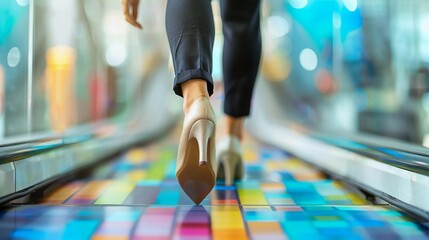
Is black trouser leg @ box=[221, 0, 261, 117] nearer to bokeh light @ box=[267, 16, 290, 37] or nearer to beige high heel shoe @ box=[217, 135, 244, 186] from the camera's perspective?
beige high heel shoe @ box=[217, 135, 244, 186]

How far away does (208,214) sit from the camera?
98 cm

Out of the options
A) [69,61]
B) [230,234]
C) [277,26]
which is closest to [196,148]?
[230,234]

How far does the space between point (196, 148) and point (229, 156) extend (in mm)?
498

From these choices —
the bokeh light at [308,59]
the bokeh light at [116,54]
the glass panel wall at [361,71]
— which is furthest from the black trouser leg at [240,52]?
the bokeh light at [308,59]

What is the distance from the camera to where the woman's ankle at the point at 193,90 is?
0.97 metres

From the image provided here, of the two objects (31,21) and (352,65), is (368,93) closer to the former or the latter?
(352,65)

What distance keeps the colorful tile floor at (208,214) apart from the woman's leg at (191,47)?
25 cm

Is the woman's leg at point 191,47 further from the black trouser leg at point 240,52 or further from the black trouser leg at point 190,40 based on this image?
the black trouser leg at point 240,52

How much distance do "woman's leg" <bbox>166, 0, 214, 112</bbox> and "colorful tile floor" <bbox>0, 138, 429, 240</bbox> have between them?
252mm

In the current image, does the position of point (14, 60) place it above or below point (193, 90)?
above

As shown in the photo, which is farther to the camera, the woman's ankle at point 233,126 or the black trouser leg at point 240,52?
the woman's ankle at point 233,126

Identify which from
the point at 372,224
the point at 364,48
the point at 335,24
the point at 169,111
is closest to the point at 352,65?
the point at 364,48

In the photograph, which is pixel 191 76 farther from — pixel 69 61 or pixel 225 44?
pixel 69 61

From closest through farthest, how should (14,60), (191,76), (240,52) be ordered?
(191,76) → (240,52) → (14,60)
